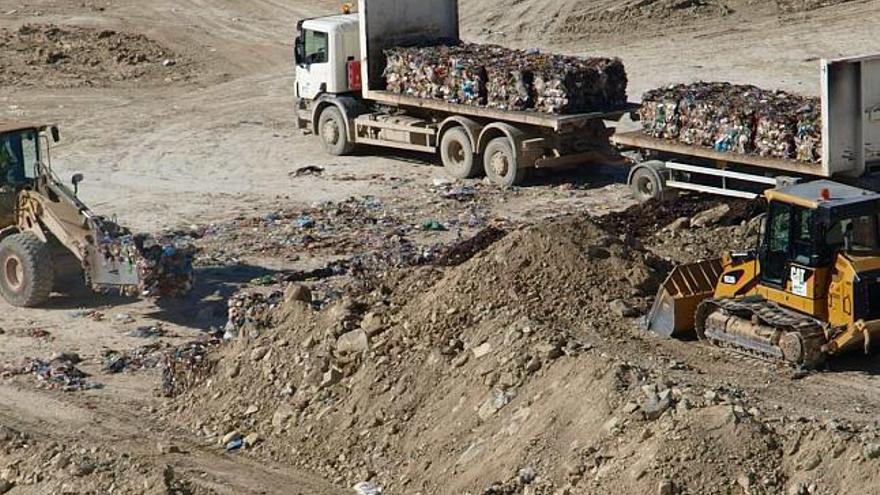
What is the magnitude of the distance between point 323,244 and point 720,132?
5488mm

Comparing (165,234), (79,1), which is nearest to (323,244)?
(165,234)

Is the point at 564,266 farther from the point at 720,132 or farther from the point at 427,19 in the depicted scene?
the point at 427,19

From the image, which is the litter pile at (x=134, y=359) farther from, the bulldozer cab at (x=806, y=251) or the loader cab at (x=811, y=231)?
the loader cab at (x=811, y=231)

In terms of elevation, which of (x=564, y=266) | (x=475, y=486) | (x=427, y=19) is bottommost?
(x=475, y=486)

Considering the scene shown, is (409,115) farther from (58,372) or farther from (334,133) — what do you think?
(58,372)

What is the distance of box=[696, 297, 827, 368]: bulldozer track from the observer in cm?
1733

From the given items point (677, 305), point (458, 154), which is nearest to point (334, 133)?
point (458, 154)

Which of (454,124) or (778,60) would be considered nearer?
(454,124)

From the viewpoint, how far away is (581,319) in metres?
18.8

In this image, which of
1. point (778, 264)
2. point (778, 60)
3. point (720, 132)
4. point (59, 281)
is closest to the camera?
point (778, 264)

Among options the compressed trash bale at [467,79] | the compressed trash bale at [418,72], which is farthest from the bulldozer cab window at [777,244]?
the compressed trash bale at [418,72]

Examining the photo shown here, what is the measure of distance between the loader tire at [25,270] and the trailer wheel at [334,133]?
897 centimetres

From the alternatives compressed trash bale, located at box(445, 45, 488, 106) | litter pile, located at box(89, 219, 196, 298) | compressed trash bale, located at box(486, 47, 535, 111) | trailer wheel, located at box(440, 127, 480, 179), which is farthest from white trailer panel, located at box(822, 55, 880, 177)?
litter pile, located at box(89, 219, 196, 298)

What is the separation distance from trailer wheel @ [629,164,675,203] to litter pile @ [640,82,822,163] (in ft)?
1.81
